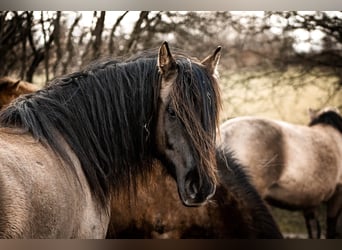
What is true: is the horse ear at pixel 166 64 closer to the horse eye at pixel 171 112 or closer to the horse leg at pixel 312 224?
the horse eye at pixel 171 112

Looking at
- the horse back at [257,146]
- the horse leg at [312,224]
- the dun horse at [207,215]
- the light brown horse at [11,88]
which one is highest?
the light brown horse at [11,88]

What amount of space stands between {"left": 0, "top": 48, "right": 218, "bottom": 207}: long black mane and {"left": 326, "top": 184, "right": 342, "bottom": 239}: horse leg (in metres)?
1.28

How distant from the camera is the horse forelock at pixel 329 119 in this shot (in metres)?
3.70

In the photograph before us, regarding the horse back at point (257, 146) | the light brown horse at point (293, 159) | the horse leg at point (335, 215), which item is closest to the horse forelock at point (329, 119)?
the light brown horse at point (293, 159)

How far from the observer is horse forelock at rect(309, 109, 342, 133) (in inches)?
146

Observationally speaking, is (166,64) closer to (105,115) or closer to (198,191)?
(105,115)

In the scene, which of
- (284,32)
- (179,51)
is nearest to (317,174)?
(284,32)

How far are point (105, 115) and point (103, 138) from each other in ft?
0.37

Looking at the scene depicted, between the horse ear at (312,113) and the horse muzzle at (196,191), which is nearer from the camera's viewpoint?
the horse muzzle at (196,191)

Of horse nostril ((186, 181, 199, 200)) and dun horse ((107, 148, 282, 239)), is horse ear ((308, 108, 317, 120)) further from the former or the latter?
horse nostril ((186, 181, 199, 200))

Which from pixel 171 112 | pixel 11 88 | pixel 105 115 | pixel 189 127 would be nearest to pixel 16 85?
pixel 11 88

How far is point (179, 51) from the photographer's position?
11.9 ft

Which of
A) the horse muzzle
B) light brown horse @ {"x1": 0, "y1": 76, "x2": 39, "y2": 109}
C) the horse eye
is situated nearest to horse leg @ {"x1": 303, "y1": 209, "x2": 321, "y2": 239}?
the horse muzzle
